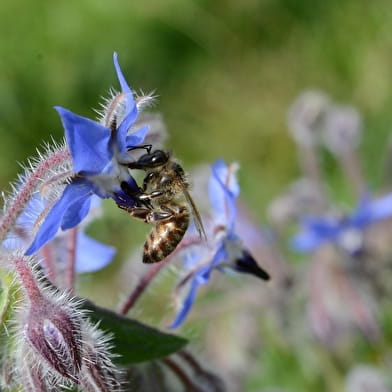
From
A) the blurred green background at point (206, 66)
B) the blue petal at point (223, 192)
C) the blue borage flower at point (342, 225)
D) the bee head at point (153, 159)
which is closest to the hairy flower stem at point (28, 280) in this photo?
the bee head at point (153, 159)

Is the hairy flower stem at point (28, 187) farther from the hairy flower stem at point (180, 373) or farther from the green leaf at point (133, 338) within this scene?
the hairy flower stem at point (180, 373)

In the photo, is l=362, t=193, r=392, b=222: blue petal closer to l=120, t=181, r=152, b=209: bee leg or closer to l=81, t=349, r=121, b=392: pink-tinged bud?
l=120, t=181, r=152, b=209: bee leg

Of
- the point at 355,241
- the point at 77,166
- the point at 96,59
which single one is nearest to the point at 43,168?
the point at 77,166

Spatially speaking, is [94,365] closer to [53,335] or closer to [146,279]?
[53,335]

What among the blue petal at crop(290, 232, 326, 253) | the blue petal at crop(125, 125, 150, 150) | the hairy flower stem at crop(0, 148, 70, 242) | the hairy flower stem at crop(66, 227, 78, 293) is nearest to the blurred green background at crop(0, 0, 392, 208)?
the blue petal at crop(290, 232, 326, 253)

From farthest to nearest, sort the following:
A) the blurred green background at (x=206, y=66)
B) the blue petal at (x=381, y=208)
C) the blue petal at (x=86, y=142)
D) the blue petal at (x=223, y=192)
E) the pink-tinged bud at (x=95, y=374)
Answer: the blurred green background at (x=206, y=66) → the blue petal at (x=381, y=208) → the blue petal at (x=223, y=192) → the pink-tinged bud at (x=95, y=374) → the blue petal at (x=86, y=142)

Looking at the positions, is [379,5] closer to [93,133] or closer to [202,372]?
[202,372]
